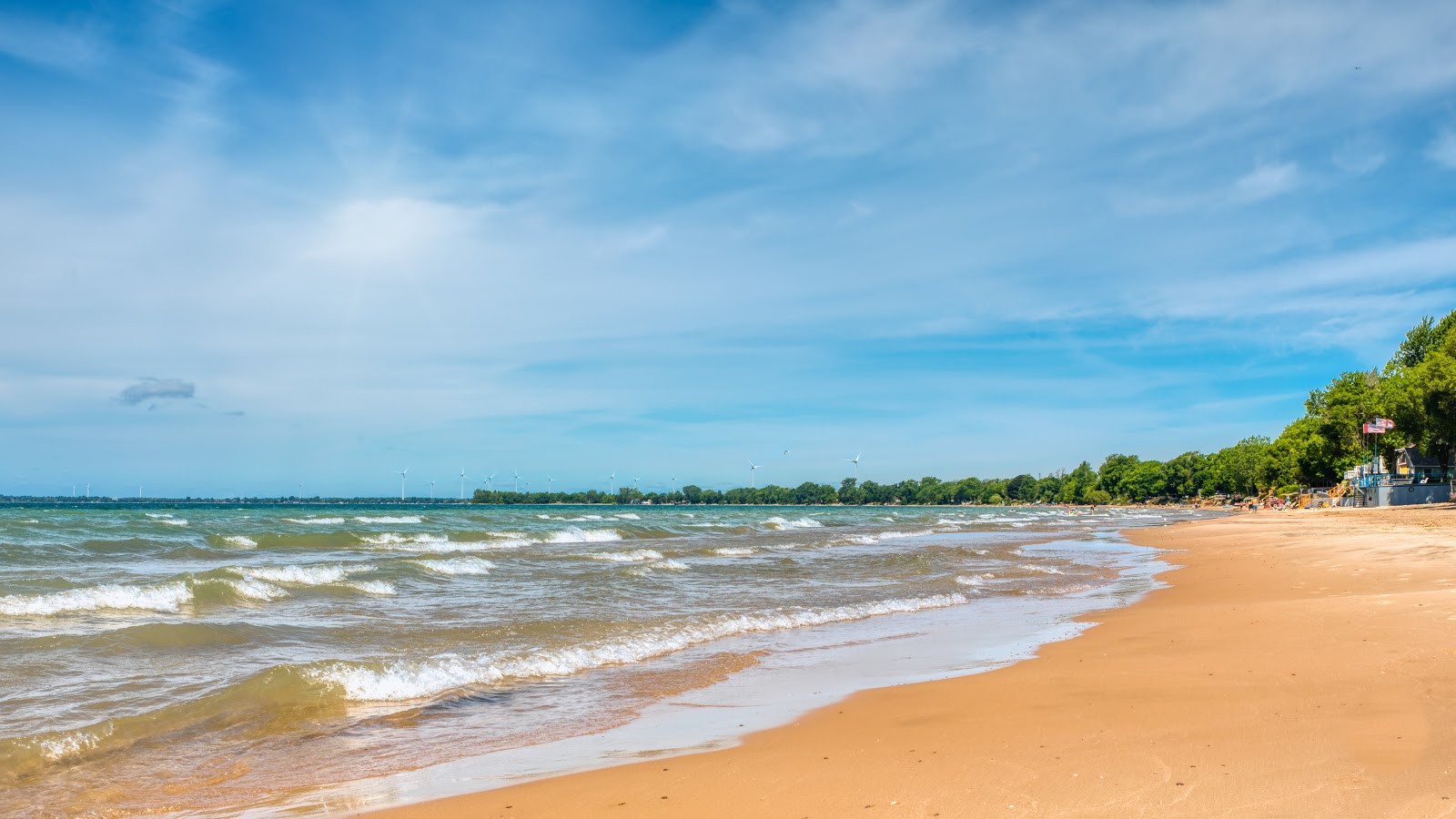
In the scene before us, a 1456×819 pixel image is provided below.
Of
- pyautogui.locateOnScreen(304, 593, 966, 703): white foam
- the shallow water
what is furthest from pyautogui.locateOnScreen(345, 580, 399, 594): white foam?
pyautogui.locateOnScreen(304, 593, 966, 703): white foam

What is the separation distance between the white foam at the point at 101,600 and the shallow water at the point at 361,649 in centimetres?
5

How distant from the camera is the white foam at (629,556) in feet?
85.9

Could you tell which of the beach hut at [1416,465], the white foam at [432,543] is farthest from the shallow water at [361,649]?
the beach hut at [1416,465]

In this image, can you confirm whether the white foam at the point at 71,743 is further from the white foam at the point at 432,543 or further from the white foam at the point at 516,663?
the white foam at the point at 432,543

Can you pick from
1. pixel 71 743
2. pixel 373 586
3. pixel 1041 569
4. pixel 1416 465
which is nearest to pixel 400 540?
pixel 373 586

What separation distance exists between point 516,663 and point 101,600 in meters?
8.49

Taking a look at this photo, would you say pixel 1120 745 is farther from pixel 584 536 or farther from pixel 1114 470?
pixel 1114 470

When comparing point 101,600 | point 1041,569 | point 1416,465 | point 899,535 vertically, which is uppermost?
point 1416,465

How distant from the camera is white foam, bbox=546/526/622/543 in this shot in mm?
38062

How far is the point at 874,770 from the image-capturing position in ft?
18.1

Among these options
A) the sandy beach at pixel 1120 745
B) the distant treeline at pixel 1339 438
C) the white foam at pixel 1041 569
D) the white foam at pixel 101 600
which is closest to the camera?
the sandy beach at pixel 1120 745

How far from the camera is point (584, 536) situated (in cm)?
4100

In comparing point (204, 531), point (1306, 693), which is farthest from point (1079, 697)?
point (204, 531)

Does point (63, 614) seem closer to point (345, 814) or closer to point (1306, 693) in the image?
point (345, 814)
